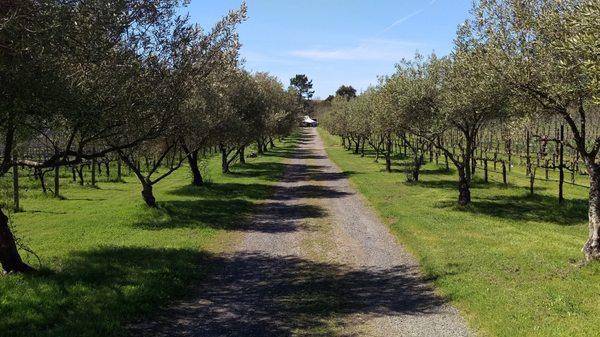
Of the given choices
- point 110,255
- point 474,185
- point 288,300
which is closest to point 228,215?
point 110,255

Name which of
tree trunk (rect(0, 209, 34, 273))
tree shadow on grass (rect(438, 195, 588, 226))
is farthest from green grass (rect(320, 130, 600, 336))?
tree trunk (rect(0, 209, 34, 273))

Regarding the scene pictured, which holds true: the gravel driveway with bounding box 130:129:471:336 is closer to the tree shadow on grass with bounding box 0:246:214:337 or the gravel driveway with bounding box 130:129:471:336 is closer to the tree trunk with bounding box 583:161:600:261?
the tree shadow on grass with bounding box 0:246:214:337

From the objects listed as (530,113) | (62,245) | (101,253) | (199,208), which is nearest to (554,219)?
(530,113)

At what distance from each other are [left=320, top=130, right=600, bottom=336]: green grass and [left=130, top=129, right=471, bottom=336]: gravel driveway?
0.80 metres

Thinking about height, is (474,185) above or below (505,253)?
above

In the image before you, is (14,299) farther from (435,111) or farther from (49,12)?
(435,111)

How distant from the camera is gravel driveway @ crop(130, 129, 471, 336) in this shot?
10844mm

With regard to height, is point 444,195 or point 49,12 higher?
point 49,12

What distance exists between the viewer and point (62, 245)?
18781 millimetres

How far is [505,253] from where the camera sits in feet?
55.3

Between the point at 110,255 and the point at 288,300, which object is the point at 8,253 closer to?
the point at 110,255

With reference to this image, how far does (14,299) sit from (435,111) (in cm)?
2338

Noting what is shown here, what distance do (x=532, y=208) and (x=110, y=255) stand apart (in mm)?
22403

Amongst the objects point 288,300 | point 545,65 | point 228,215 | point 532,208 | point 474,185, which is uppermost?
point 545,65
